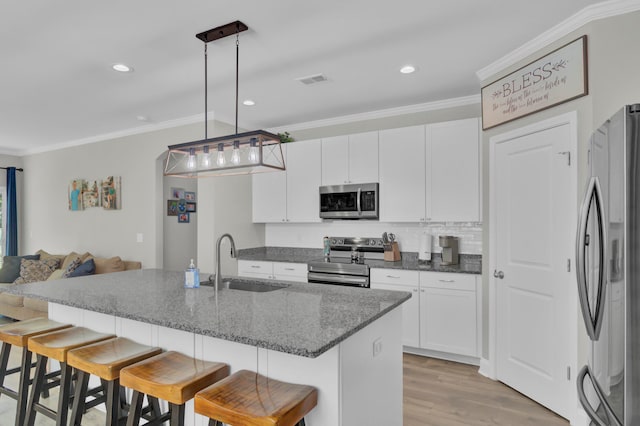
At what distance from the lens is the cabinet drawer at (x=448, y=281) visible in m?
3.43

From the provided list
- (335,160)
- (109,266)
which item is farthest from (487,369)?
(109,266)

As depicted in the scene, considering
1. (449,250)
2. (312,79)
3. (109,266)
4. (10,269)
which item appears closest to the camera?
(312,79)

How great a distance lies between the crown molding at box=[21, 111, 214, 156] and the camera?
457cm

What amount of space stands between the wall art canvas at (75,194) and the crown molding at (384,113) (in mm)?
3208

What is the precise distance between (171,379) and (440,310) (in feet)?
8.58

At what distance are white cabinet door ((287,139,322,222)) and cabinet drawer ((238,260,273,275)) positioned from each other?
641 mm

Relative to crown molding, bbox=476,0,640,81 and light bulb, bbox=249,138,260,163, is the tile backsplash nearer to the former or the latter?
crown molding, bbox=476,0,640,81

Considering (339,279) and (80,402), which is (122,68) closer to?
(80,402)

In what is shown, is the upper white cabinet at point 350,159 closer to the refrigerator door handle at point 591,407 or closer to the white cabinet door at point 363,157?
the white cabinet door at point 363,157

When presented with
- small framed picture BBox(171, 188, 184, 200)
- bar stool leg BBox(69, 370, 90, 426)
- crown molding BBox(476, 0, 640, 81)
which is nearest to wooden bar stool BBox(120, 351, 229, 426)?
bar stool leg BBox(69, 370, 90, 426)

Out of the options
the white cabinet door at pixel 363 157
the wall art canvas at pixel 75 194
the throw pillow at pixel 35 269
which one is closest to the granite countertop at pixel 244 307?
the white cabinet door at pixel 363 157

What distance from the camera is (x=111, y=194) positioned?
5398 millimetres

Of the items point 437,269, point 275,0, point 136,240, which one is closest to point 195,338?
point 275,0

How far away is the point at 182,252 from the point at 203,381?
4482 millimetres
